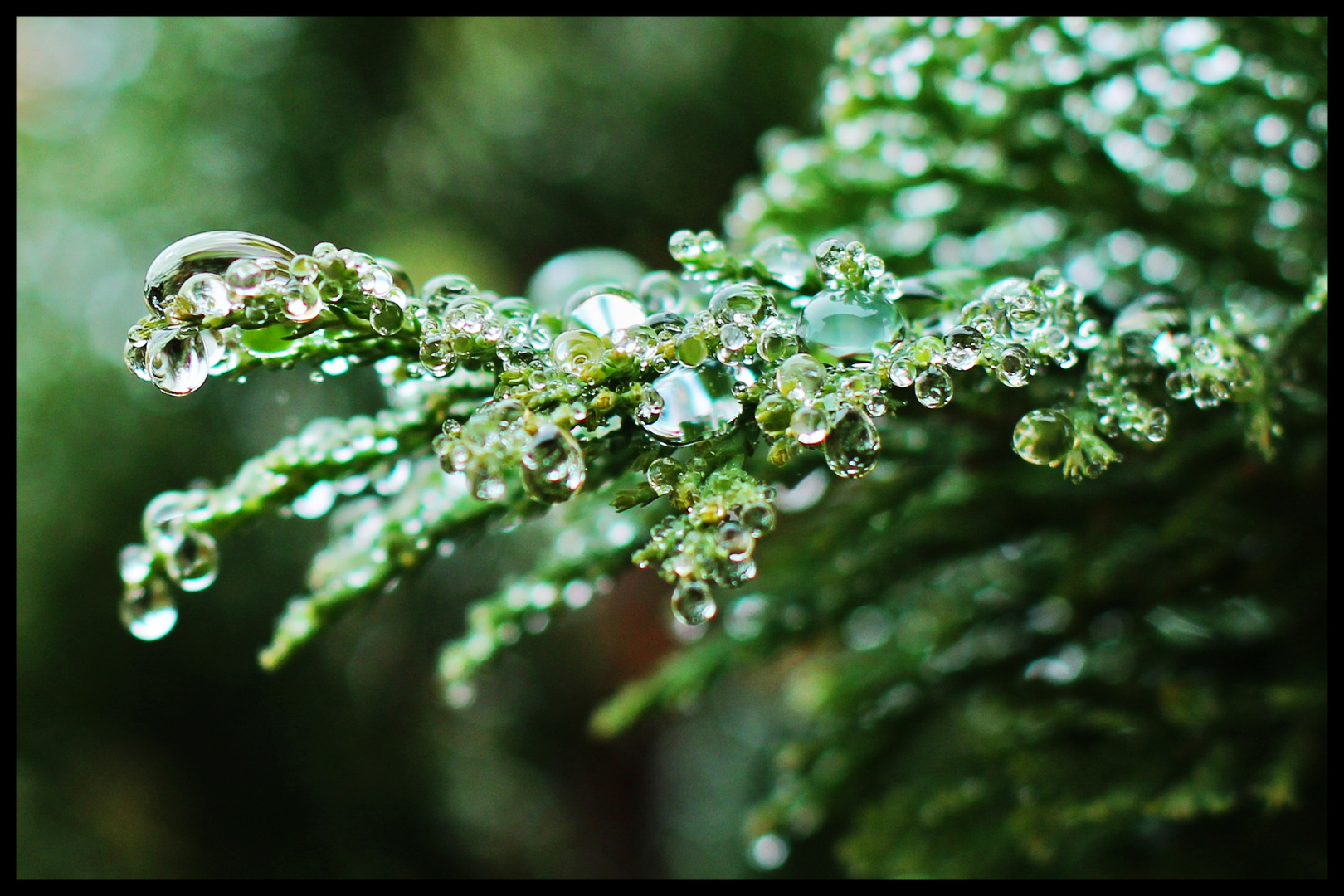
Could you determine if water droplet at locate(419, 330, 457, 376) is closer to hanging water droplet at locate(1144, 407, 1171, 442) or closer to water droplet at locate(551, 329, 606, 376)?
water droplet at locate(551, 329, 606, 376)

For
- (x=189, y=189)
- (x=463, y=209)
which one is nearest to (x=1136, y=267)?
(x=463, y=209)

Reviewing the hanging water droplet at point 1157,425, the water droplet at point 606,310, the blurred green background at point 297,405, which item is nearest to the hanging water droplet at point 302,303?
Result: the water droplet at point 606,310

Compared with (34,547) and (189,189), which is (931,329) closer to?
(189,189)

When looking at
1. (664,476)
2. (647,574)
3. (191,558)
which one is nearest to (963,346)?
(664,476)

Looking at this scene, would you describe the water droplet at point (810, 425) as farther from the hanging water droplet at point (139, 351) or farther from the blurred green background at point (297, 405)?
the blurred green background at point (297, 405)

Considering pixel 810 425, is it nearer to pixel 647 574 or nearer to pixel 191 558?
pixel 191 558

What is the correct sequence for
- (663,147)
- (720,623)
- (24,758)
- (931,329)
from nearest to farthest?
(931,329), (720,623), (663,147), (24,758)
